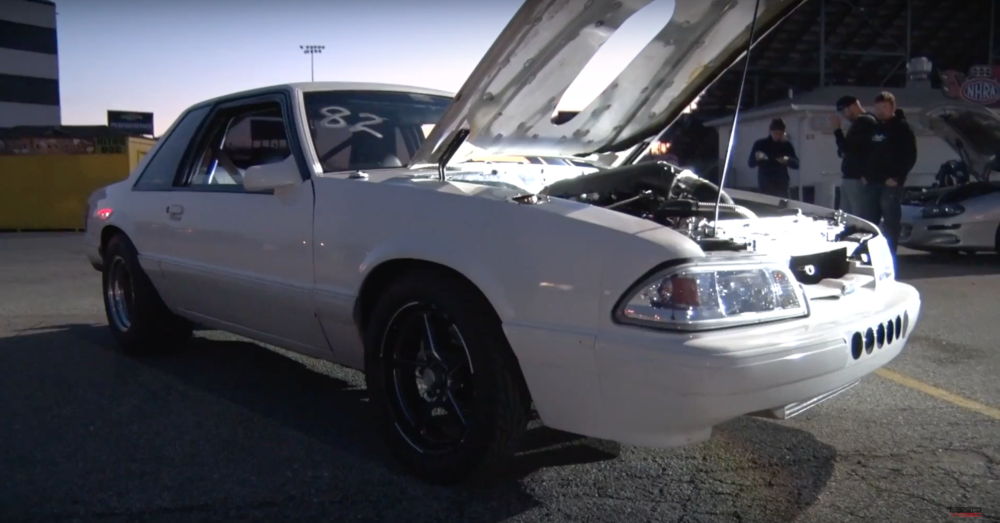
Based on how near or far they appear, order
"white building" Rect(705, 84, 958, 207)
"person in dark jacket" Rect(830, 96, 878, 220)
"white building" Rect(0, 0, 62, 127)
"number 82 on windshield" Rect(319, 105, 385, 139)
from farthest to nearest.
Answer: "white building" Rect(0, 0, 62, 127) < "white building" Rect(705, 84, 958, 207) < "person in dark jacket" Rect(830, 96, 878, 220) < "number 82 on windshield" Rect(319, 105, 385, 139)

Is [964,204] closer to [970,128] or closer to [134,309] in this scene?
[970,128]

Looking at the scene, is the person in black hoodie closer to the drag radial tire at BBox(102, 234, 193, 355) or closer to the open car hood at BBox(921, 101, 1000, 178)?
the open car hood at BBox(921, 101, 1000, 178)

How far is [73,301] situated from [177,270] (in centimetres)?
366

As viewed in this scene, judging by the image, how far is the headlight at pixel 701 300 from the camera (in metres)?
2.54

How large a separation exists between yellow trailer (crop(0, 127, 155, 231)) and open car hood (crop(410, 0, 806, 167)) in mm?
16769

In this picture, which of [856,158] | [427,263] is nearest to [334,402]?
[427,263]

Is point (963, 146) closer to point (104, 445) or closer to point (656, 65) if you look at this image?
point (656, 65)

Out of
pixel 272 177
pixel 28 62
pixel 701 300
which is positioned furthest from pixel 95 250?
pixel 28 62

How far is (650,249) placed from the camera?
2.58 metres

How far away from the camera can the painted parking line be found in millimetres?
3953

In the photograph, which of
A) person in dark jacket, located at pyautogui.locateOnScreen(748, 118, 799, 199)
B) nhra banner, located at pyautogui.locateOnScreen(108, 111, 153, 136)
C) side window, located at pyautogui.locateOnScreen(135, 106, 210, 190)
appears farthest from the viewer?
nhra banner, located at pyautogui.locateOnScreen(108, 111, 153, 136)

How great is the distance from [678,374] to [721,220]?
100cm

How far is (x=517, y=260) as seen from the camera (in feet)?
9.14

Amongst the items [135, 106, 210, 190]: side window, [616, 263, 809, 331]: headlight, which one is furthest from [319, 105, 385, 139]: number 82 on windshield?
[616, 263, 809, 331]: headlight
